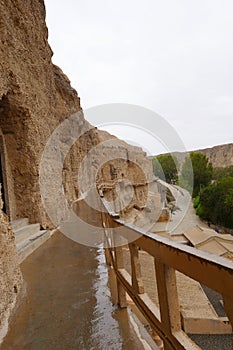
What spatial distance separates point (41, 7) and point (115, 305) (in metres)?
9.42

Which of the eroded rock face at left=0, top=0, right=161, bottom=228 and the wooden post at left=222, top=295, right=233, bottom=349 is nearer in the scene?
the wooden post at left=222, top=295, right=233, bottom=349

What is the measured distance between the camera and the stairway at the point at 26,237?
4.74 m

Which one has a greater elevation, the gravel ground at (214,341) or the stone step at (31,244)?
the stone step at (31,244)

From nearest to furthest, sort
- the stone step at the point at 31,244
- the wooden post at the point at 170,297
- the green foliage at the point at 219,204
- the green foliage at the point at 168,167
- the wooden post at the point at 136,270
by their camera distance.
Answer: the wooden post at the point at 170,297 → the wooden post at the point at 136,270 → the stone step at the point at 31,244 → the green foliage at the point at 219,204 → the green foliage at the point at 168,167

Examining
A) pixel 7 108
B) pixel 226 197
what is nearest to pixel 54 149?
pixel 7 108

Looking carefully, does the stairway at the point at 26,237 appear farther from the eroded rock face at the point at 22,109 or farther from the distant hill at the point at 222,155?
the distant hill at the point at 222,155

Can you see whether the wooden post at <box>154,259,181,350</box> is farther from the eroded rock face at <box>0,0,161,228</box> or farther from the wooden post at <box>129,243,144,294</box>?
the eroded rock face at <box>0,0,161,228</box>

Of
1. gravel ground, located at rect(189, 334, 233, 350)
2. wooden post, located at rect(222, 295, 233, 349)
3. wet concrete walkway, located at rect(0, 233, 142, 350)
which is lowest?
gravel ground, located at rect(189, 334, 233, 350)

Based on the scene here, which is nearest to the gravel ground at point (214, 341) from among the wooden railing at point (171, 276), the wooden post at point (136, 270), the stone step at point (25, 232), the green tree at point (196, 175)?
the stone step at point (25, 232)

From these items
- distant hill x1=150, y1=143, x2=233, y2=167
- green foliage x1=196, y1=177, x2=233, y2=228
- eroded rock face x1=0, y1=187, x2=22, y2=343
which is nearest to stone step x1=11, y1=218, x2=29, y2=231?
eroded rock face x1=0, y1=187, x2=22, y2=343

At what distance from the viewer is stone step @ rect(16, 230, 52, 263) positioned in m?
4.61

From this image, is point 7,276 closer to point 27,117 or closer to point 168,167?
point 27,117

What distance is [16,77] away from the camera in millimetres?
6152

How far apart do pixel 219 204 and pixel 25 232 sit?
29.5m
